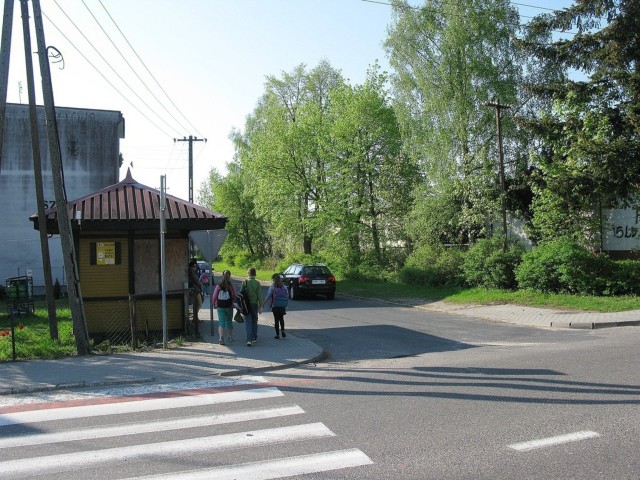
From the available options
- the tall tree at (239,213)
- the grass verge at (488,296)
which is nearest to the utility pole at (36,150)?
the grass verge at (488,296)

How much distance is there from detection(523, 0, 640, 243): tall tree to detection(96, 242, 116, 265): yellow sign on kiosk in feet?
51.6

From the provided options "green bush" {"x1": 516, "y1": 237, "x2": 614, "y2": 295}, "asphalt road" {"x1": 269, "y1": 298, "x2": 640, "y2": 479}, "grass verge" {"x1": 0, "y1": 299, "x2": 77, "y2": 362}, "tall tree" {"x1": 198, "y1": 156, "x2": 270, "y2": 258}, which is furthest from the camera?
"tall tree" {"x1": 198, "y1": 156, "x2": 270, "y2": 258}

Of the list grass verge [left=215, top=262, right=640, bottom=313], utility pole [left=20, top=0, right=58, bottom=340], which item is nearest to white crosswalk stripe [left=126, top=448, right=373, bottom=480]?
utility pole [left=20, top=0, right=58, bottom=340]

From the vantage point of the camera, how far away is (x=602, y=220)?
23.5 meters

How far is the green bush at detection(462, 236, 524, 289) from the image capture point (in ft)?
71.2

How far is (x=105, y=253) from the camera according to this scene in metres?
13.2

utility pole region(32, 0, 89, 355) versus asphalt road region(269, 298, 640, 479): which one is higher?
utility pole region(32, 0, 89, 355)

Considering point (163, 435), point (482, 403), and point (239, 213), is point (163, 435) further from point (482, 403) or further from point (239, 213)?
point (239, 213)

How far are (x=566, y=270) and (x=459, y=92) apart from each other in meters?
14.2

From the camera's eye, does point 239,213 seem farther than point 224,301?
Yes

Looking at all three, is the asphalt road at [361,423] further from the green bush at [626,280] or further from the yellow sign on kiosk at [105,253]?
the green bush at [626,280]

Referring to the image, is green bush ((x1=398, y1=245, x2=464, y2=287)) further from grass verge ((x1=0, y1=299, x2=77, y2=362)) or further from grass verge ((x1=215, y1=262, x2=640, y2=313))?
grass verge ((x1=0, y1=299, x2=77, y2=362))

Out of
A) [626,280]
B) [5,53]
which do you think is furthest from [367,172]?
[5,53]

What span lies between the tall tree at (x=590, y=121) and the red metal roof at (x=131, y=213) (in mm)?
13978
